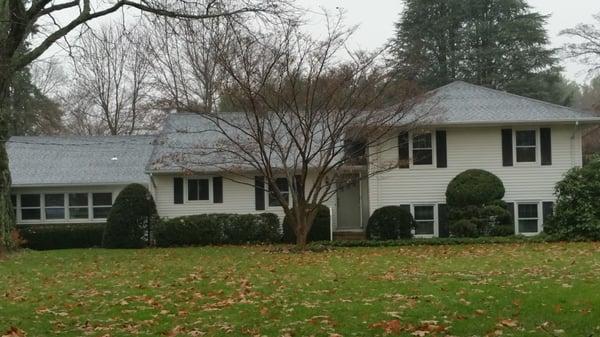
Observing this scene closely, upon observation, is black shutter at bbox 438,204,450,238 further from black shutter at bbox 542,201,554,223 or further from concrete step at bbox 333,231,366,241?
black shutter at bbox 542,201,554,223

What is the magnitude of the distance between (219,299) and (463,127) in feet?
57.2

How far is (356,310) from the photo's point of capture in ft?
27.3

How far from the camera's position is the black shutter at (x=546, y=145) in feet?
82.7

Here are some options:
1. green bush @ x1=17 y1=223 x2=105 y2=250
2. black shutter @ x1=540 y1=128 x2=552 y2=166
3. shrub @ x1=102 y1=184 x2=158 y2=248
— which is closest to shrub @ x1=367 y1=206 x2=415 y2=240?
black shutter @ x1=540 y1=128 x2=552 y2=166

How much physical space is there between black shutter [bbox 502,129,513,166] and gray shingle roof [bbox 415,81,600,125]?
698 millimetres

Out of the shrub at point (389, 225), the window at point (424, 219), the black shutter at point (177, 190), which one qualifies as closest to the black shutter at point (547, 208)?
the window at point (424, 219)

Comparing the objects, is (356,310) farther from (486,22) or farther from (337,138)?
(486,22)

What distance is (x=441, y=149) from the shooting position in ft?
83.2

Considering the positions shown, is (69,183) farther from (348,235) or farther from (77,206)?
(348,235)

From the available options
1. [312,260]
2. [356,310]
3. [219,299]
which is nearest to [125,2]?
[312,260]

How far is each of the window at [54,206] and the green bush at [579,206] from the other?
64.0ft

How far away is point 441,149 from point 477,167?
1.52m

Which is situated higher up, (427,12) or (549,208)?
(427,12)

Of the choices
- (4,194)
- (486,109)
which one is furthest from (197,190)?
(486,109)
